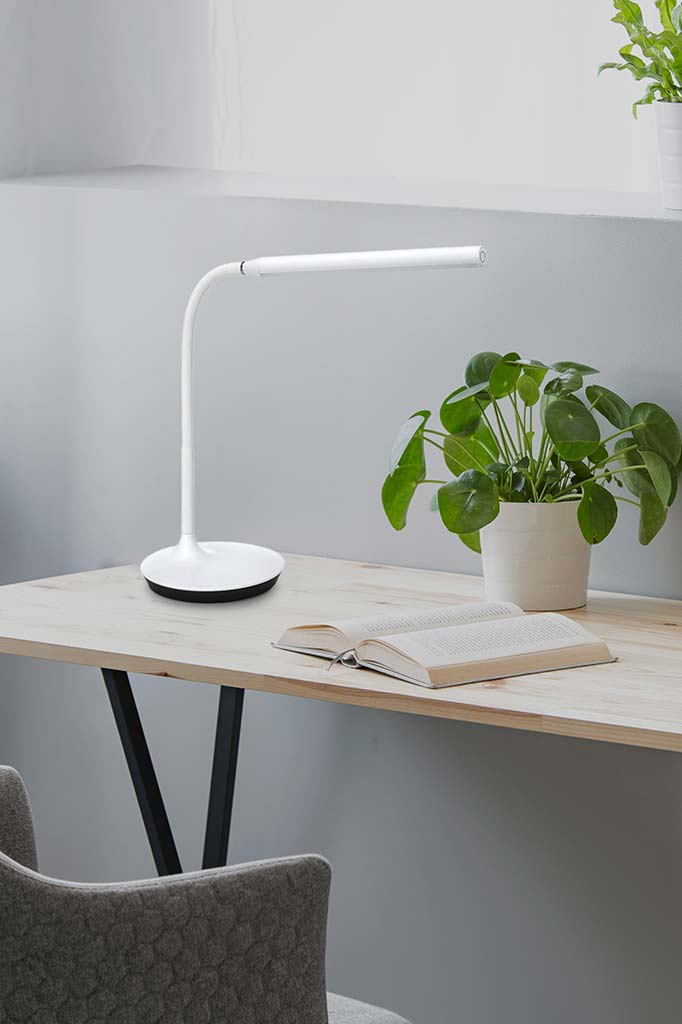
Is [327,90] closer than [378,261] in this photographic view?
No

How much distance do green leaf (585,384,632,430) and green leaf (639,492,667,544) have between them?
0.09m

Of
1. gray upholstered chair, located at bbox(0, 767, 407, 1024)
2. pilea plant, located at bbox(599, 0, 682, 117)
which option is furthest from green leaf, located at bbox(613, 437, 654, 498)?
gray upholstered chair, located at bbox(0, 767, 407, 1024)

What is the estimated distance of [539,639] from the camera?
1.75 m

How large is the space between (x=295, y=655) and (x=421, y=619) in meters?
0.15

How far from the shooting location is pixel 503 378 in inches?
75.0

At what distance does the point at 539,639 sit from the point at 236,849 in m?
0.84

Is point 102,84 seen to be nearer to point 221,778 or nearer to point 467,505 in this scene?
point 467,505

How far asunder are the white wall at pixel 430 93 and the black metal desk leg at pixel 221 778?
116cm

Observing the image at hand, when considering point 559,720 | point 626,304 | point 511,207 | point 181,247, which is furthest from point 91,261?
A: point 559,720

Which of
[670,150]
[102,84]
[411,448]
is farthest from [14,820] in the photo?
[102,84]

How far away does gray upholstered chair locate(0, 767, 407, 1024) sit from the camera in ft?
3.67

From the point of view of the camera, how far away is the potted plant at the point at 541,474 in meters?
1.88

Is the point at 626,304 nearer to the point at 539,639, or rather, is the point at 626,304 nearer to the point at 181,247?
the point at 539,639

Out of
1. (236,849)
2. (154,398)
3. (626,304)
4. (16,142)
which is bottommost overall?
(236,849)
